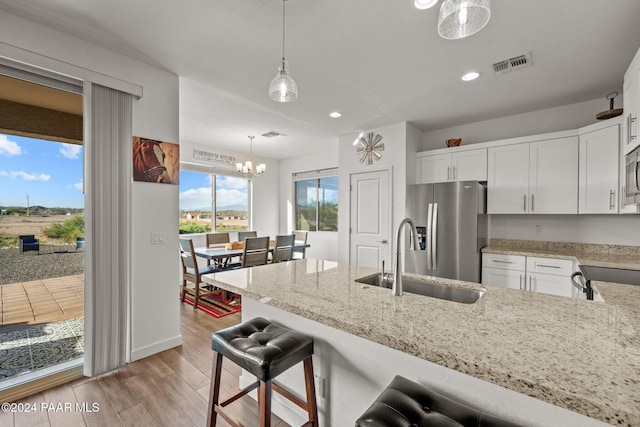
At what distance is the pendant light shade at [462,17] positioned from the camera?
1.04 meters

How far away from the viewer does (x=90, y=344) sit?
7.02 ft

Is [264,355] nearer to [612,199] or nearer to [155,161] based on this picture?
[155,161]

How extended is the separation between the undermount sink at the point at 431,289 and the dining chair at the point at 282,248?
2.51m

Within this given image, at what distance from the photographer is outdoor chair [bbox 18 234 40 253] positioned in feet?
6.65

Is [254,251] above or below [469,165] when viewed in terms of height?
below

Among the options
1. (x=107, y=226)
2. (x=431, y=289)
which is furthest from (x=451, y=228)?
(x=107, y=226)

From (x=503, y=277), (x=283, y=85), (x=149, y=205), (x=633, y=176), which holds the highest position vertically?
(x=283, y=85)

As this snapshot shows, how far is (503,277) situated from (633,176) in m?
1.50

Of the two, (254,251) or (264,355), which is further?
(254,251)

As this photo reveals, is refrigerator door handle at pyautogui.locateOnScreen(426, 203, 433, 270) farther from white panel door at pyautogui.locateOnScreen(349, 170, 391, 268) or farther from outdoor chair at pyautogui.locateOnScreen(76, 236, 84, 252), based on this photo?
outdoor chair at pyautogui.locateOnScreen(76, 236, 84, 252)

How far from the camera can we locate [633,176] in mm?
2082

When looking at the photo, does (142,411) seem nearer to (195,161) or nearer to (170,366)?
(170,366)

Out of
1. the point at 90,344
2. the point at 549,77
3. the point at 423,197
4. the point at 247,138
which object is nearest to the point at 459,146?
the point at 423,197

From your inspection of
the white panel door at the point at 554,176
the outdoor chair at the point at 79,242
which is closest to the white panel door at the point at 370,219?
the white panel door at the point at 554,176
